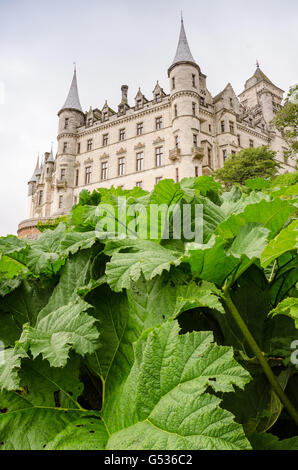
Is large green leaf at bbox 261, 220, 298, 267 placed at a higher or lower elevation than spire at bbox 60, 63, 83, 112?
lower

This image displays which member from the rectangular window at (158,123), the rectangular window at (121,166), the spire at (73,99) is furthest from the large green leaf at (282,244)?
the spire at (73,99)

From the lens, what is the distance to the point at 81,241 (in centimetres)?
89

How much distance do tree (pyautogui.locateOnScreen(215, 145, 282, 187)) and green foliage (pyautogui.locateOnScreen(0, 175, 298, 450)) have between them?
23014mm

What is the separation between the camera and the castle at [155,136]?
27.6m

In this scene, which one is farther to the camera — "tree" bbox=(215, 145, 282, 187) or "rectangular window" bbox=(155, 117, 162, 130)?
"rectangular window" bbox=(155, 117, 162, 130)

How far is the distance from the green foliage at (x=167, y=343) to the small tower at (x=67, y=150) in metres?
32.4

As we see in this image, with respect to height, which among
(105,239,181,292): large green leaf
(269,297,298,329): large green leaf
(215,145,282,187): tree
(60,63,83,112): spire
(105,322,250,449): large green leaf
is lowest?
(105,322,250,449): large green leaf

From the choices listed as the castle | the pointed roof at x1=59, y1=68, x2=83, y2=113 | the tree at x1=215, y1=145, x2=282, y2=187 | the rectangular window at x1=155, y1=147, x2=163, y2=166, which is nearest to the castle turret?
the castle

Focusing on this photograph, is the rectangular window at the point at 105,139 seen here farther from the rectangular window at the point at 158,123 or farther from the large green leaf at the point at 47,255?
the large green leaf at the point at 47,255

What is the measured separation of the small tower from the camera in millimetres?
32531

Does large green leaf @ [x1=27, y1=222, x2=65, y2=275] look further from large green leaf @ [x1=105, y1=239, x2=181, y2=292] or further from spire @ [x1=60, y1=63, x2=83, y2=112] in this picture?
spire @ [x1=60, y1=63, x2=83, y2=112]

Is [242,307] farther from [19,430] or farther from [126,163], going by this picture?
[126,163]
